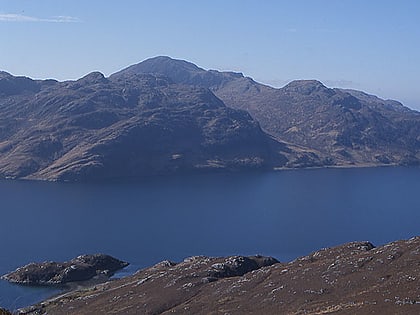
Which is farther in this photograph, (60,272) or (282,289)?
(60,272)

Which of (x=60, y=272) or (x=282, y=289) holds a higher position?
(x=282, y=289)

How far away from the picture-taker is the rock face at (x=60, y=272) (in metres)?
168

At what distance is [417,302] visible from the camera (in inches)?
2630

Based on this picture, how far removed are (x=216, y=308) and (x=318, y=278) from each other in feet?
58.2

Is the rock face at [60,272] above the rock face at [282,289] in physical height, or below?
below

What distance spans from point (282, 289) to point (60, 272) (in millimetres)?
91296

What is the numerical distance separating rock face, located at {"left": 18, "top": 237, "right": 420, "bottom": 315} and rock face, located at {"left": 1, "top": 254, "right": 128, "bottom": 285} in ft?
87.4

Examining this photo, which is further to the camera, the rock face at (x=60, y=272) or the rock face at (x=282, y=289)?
the rock face at (x=60, y=272)

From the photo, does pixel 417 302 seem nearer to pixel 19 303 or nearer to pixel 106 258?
pixel 19 303

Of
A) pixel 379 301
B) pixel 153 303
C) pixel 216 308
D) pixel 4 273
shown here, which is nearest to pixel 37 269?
pixel 4 273

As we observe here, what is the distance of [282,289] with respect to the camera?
98.2 meters

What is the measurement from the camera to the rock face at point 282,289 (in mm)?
77188

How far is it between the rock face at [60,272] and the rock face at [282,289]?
1048 inches

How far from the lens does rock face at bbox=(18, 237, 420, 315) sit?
77.2m
